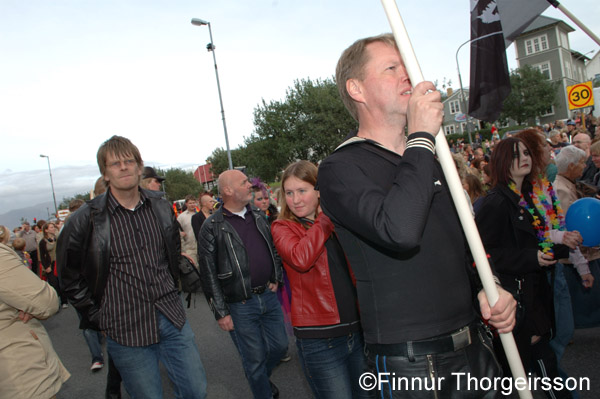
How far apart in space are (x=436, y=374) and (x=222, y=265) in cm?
270

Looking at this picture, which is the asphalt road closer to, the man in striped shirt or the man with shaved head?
the man with shaved head

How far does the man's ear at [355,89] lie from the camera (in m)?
1.75

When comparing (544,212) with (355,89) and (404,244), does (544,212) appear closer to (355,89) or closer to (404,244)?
(355,89)

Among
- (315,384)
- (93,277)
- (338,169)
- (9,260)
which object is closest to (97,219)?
(93,277)

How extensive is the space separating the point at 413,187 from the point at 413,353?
60 cm

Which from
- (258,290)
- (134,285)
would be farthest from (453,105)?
(134,285)

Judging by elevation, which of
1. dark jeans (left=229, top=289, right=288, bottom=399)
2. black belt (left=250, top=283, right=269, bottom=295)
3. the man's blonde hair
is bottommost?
dark jeans (left=229, top=289, right=288, bottom=399)

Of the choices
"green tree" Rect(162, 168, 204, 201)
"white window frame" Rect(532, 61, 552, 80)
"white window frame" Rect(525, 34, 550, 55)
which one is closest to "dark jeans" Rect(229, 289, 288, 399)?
"white window frame" Rect(532, 61, 552, 80)

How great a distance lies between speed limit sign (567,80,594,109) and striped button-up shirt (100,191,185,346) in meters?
12.8

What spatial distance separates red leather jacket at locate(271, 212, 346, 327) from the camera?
276 centimetres

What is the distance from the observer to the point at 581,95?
39.5 feet

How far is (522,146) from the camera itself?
11.0 feet

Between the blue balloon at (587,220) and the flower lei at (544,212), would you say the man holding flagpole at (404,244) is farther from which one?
the blue balloon at (587,220)

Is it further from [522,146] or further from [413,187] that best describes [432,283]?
[522,146]
